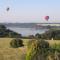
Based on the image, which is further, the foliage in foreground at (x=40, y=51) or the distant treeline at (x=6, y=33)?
the distant treeline at (x=6, y=33)

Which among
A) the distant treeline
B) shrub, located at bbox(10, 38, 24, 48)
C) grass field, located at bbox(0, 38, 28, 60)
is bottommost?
grass field, located at bbox(0, 38, 28, 60)

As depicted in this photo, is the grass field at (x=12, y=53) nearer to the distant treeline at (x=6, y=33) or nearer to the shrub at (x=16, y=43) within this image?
the shrub at (x=16, y=43)

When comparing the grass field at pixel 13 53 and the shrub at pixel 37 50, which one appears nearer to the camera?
the shrub at pixel 37 50

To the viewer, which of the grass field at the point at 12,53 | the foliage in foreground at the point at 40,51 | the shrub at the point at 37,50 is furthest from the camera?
the grass field at the point at 12,53

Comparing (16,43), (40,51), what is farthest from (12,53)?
(40,51)

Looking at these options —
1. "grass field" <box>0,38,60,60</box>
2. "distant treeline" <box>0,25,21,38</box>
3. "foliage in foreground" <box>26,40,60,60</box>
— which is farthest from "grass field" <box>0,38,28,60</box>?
"distant treeline" <box>0,25,21,38</box>

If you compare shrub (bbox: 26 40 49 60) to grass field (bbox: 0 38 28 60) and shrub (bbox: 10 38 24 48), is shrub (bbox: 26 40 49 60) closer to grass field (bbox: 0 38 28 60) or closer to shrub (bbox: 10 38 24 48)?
grass field (bbox: 0 38 28 60)

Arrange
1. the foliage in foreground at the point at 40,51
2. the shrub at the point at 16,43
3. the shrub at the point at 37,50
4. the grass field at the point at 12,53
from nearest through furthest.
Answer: the foliage in foreground at the point at 40,51 < the shrub at the point at 37,50 < the grass field at the point at 12,53 < the shrub at the point at 16,43

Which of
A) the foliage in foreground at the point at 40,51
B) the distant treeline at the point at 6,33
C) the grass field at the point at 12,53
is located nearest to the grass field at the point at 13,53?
the grass field at the point at 12,53

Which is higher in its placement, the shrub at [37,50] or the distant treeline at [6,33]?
the distant treeline at [6,33]

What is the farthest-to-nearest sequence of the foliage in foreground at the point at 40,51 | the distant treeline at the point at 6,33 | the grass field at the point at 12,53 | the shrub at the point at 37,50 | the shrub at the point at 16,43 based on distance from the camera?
the distant treeline at the point at 6,33
the shrub at the point at 16,43
the grass field at the point at 12,53
the shrub at the point at 37,50
the foliage in foreground at the point at 40,51

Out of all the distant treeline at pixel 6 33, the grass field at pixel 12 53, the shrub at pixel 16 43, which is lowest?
the grass field at pixel 12 53

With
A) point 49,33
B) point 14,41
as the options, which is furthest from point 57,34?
point 14,41

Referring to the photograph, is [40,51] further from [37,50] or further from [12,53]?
[12,53]
